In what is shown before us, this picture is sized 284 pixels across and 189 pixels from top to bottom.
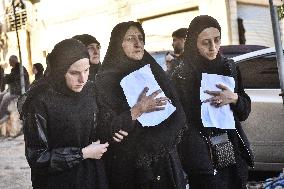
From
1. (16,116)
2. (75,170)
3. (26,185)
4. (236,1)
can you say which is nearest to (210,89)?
(75,170)

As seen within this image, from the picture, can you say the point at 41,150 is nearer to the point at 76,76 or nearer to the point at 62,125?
the point at 62,125

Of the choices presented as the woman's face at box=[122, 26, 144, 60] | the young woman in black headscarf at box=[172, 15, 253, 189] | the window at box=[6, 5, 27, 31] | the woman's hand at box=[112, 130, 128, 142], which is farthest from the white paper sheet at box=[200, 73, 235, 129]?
the window at box=[6, 5, 27, 31]

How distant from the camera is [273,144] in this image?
4.93m

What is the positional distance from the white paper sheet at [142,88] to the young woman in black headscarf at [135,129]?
0.13ft

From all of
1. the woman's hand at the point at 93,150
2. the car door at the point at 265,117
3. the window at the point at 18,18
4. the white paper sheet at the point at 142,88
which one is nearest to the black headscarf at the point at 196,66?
the white paper sheet at the point at 142,88

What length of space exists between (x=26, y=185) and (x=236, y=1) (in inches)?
400

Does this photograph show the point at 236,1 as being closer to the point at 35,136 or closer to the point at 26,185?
the point at 26,185

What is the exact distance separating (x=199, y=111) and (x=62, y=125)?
3.27ft

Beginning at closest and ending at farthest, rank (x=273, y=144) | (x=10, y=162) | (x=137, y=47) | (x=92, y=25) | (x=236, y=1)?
(x=137, y=47), (x=273, y=144), (x=10, y=162), (x=236, y=1), (x=92, y=25)

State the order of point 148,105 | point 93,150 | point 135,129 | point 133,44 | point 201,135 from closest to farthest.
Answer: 1. point 93,150
2. point 148,105
3. point 135,129
4. point 133,44
5. point 201,135

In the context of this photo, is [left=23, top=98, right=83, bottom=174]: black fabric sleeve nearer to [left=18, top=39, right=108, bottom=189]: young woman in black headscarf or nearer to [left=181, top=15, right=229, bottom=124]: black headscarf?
[left=18, top=39, right=108, bottom=189]: young woman in black headscarf

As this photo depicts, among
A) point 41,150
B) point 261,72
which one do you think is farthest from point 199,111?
point 261,72

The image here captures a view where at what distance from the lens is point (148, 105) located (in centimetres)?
254

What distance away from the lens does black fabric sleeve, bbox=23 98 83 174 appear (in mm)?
2236
